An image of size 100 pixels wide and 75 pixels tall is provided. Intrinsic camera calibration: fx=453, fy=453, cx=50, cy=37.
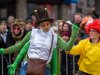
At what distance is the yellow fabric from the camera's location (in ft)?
22.7

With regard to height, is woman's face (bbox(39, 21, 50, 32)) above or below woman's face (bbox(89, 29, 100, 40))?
above

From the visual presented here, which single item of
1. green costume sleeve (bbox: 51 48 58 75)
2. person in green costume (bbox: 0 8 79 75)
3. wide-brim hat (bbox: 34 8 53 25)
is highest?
wide-brim hat (bbox: 34 8 53 25)

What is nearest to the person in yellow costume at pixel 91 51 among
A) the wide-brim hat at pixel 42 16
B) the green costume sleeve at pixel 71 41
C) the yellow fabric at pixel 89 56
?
the yellow fabric at pixel 89 56

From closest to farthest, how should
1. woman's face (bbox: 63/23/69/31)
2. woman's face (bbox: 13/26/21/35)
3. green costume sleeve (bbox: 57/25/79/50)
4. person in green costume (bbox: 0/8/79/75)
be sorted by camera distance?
green costume sleeve (bbox: 57/25/79/50) < person in green costume (bbox: 0/8/79/75) < woman's face (bbox: 13/26/21/35) < woman's face (bbox: 63/23/69/31)

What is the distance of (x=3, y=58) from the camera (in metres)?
8.80

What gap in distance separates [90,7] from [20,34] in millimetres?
18616

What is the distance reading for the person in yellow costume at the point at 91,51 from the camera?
693 centimetres

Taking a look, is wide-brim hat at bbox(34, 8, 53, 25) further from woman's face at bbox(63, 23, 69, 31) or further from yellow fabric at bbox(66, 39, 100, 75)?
woman's face at bbox(63, 23, 69, 31)

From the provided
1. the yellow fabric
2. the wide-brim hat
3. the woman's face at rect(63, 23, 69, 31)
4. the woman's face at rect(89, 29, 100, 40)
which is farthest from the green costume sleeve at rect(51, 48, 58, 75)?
the woman's face at rect(63, 23, 69, 31)

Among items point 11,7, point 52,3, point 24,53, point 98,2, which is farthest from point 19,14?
point 24,53

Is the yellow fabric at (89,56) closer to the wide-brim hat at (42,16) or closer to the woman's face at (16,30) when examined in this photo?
the wide-brim hat at (42,16)

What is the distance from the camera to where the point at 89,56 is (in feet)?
22.8

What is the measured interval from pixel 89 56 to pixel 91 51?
0.27 ft

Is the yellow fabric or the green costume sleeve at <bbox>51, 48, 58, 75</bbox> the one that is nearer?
the yellow fabric
